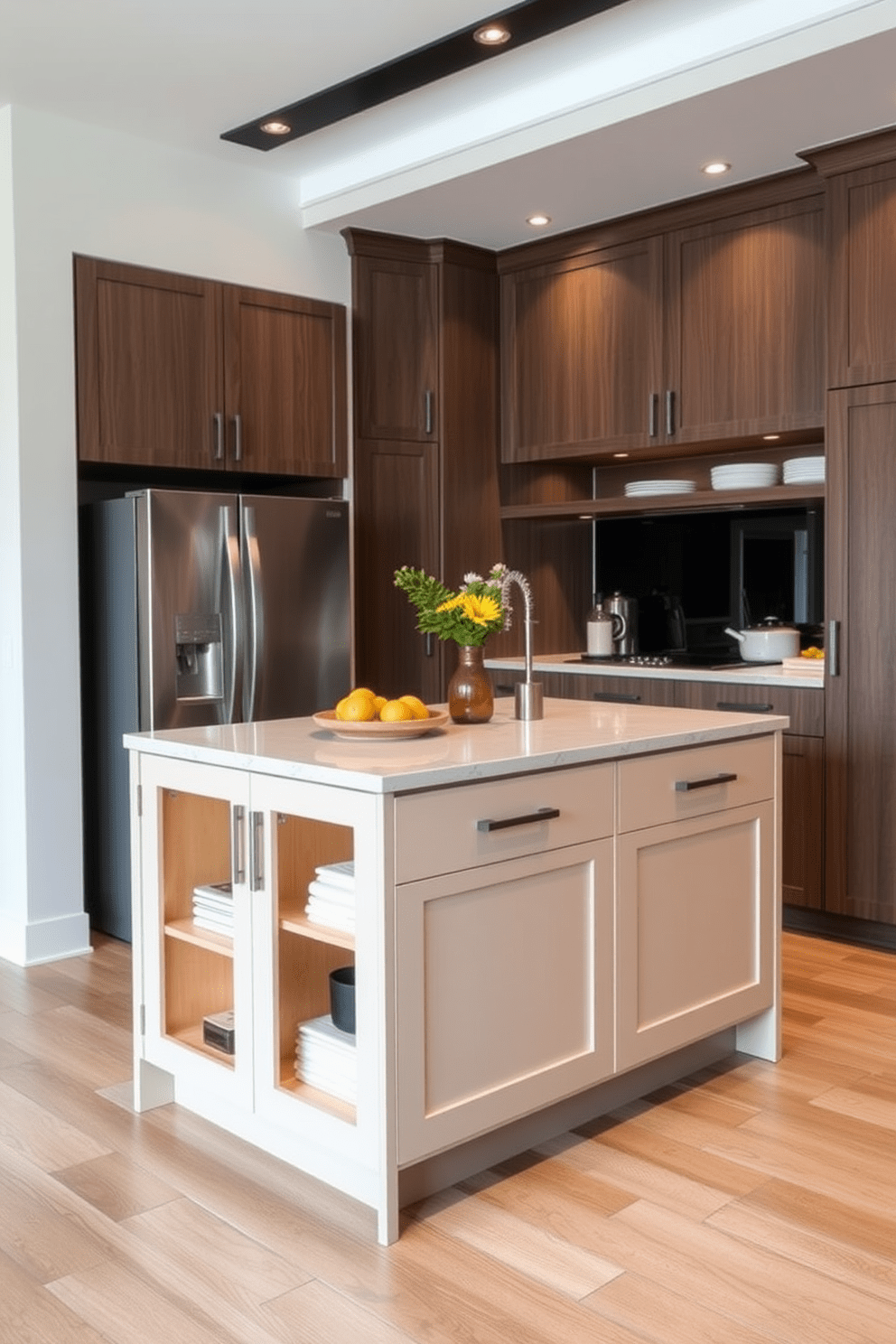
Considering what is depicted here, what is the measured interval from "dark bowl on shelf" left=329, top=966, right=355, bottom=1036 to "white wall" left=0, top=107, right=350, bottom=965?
6.38ft

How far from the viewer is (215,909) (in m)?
2.61

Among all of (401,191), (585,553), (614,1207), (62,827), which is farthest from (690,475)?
(614,1207)

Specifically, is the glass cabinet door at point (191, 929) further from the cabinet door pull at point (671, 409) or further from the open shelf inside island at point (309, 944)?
the cabinet door pull at point (671, 409)

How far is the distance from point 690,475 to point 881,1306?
11.9ft

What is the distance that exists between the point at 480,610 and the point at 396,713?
1.17 ft

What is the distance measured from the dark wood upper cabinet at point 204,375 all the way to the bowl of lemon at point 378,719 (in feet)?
6.47

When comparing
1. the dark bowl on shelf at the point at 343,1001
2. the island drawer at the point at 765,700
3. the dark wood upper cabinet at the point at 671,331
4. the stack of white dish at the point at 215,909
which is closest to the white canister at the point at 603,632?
the dark wood upper cabinet at the point at 671,331

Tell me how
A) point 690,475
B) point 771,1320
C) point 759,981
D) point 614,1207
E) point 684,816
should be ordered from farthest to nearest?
1. point 690,475
2. point 759,981
3. point 684,816
4. point 614,1207
5. point 771,1320

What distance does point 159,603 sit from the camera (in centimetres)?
408

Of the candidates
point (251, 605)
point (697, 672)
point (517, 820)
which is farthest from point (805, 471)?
point (517, 820)

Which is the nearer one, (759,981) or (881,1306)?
(881,1306)

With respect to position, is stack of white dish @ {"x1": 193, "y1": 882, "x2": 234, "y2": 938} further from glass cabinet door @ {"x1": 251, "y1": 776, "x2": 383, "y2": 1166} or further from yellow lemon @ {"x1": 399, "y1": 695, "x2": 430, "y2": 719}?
yellow lemon @ {"x1": 399, "y1": 695, "x2": 430, "y2": 719}

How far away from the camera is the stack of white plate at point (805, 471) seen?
433cm

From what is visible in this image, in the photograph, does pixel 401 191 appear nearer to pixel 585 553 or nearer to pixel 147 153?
pixel 147 153
